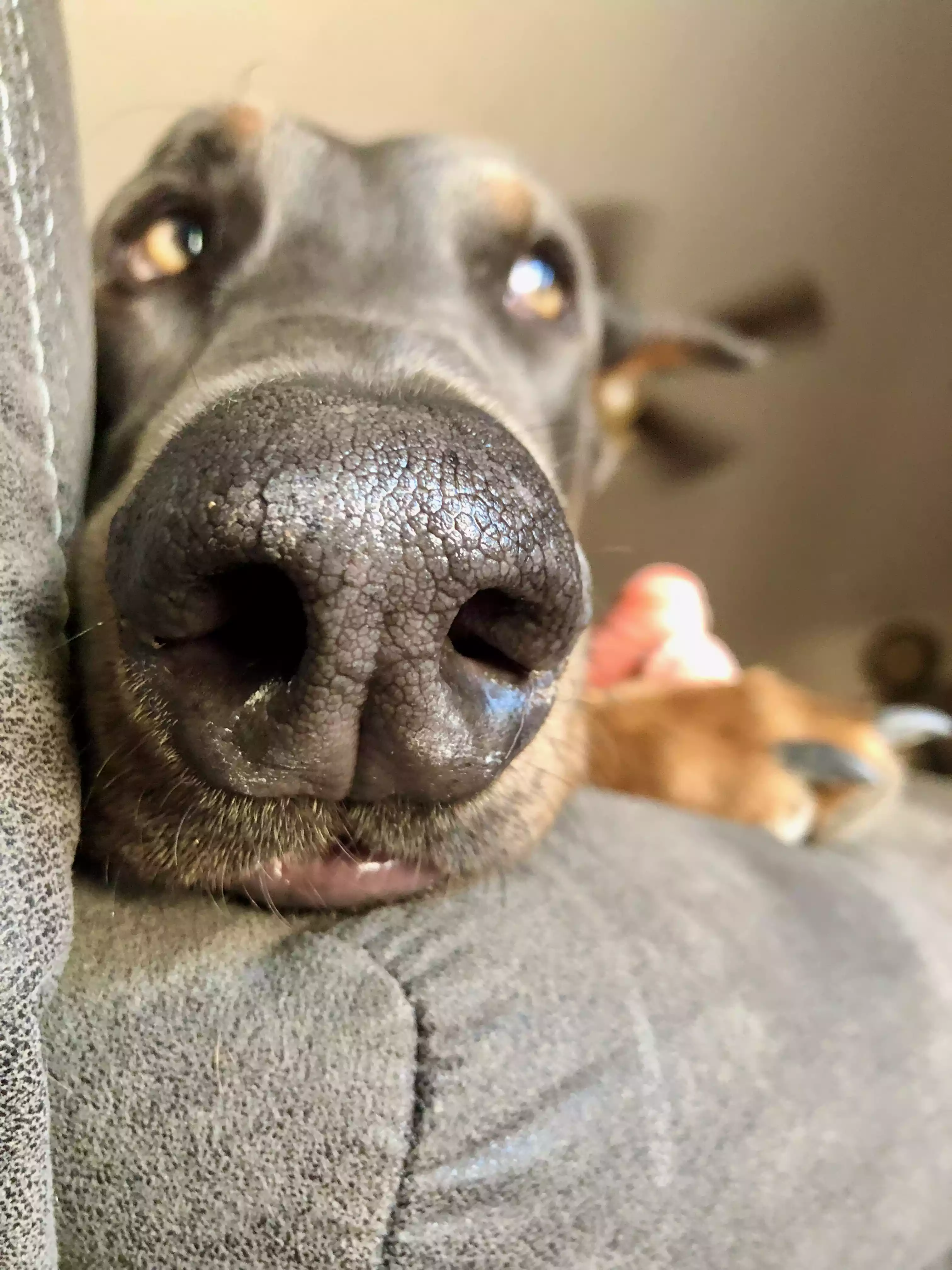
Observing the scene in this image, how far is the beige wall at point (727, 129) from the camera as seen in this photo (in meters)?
2.01

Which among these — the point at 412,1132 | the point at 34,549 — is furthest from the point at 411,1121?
the point at 34,549

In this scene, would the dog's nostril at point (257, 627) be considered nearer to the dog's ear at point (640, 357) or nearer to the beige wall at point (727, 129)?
the beige wall at point (727, 129)

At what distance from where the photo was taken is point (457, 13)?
2107 millimetres

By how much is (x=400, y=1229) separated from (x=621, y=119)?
2283mm

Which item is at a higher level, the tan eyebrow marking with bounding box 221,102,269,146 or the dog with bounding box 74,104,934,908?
the tan eyebrow marking with bounding box 221,102,269,146

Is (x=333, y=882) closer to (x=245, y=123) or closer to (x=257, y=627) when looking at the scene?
(x=257, y=627)

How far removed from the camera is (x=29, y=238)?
658mm

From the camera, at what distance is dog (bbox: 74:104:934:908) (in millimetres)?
552

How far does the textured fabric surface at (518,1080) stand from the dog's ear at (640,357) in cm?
116

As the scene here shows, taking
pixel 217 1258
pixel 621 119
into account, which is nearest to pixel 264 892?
pixel 217 1258

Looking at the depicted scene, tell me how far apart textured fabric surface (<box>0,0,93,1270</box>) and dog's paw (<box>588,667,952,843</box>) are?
2.76 ft

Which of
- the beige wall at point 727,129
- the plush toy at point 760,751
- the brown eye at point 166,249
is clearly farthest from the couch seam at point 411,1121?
the beige wall at point 727,129

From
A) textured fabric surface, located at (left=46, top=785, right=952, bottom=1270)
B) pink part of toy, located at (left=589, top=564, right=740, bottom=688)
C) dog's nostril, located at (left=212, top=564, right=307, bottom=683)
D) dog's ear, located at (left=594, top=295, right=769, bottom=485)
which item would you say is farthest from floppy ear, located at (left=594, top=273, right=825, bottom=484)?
dog's nostril, located at (left=212, top=564, right=307, bottom=683)

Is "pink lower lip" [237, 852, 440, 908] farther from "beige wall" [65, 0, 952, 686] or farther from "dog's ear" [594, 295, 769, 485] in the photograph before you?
"dog's ear" [594, 295, 769, 485]
